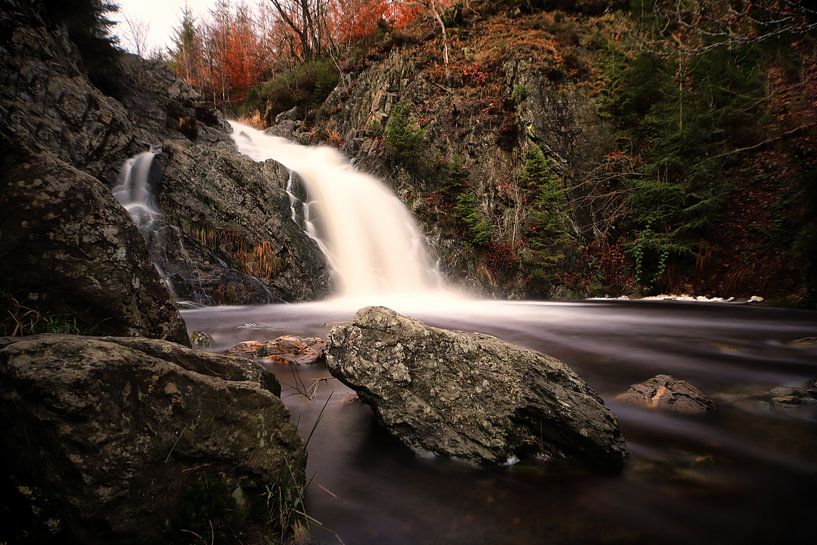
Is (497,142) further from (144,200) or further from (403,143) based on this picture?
(144,200)

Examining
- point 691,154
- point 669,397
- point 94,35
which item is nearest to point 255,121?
point 94,35

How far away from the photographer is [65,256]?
2596mm

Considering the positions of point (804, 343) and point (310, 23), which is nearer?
point (804, 343)

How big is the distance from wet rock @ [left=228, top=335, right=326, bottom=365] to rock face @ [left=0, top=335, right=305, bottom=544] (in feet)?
7.24

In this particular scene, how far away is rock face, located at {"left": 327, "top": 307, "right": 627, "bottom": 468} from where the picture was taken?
7.50 ft

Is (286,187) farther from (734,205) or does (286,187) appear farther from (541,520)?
(734,205)

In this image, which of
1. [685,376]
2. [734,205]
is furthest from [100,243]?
[734,205]

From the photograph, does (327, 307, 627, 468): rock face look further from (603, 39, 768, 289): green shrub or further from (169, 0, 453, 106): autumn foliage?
(169, 0, 453, 106): autumn foliage

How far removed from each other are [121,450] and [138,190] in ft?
27.4

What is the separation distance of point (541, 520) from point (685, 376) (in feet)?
9.99

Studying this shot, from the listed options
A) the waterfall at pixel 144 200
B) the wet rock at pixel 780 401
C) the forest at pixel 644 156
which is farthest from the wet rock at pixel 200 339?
the forest at pixel 644 156

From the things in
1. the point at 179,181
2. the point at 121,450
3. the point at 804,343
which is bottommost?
the point at 804,343

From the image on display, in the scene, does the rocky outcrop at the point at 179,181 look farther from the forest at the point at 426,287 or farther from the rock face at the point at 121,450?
the rock face at the point at 121,450

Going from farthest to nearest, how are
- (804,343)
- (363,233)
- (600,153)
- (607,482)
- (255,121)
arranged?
(255,121), (600,153), (363,233), (804,343), (607,482)
